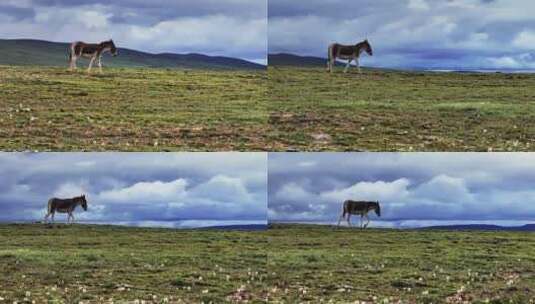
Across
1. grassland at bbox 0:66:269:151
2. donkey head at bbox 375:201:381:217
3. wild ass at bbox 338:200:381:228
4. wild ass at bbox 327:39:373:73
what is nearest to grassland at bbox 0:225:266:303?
grassland at bbox 0:66:269:151

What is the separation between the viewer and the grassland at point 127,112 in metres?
22.9

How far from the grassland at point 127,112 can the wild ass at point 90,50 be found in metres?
0.46

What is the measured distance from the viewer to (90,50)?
28.1m

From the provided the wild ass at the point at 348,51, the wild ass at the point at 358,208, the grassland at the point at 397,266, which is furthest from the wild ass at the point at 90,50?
the wild ass at the point at 358,208

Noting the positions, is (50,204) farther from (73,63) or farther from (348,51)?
(348,51)

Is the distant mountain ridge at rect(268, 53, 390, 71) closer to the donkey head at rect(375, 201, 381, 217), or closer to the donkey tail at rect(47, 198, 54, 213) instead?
the donkey head at rect(375, 201, 381, 217)

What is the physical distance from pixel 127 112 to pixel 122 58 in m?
5.03

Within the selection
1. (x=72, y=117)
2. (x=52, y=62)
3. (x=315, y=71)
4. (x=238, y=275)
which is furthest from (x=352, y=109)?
(x=52, y=62)

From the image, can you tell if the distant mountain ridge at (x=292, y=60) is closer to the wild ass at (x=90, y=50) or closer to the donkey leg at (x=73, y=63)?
the wild ass at (x=90, y=50)

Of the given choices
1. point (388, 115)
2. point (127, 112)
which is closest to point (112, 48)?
point (127, 112)

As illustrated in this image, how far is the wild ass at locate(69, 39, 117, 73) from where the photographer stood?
90.9 feet

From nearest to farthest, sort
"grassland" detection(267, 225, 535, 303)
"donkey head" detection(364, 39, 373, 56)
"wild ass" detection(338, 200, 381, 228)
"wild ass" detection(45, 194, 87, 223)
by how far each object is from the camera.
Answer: "grassland" detection(267, 225, 535, 303) < "wild ass" detection(45, 194, 87, 223) < "wild ass" detection(338, 200, 381, 228) < "donkey head" detection(364, 39, 373, 56)

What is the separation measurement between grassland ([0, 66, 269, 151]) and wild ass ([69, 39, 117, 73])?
0.46 meters

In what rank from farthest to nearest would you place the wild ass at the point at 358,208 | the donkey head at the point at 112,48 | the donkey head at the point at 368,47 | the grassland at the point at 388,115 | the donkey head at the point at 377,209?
the donkey head at the point at 112,48
the donkey head at the point at 368,47
the donkey head at the point at 377,209
the wild ass at the point at 358,208
the grassland at the point at 388,115
